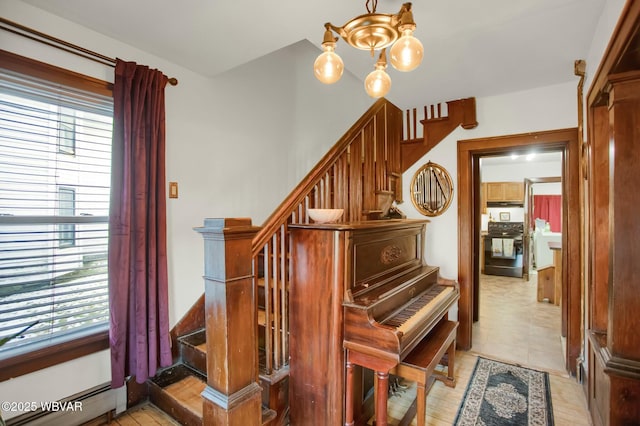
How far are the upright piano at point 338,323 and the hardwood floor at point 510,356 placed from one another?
0.61 meters

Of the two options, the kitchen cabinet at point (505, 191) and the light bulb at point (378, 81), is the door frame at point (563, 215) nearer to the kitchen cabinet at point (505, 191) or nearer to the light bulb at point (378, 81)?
the light bulb at point (378, 81)

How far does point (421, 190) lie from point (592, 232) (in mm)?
1506

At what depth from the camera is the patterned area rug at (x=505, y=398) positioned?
2.05 m

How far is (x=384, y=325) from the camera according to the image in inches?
67.8

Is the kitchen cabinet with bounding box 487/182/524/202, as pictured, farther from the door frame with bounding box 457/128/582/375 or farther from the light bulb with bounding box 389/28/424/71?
the light bulb with bounding box 389/28/424/71

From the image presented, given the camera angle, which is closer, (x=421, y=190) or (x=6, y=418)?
(x=6, y=418)

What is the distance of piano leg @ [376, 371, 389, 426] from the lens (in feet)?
5.45

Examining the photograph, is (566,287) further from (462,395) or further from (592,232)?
(462,395)

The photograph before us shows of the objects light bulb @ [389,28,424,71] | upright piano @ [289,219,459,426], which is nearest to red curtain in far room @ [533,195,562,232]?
upright piano @ [289,219,459,426]

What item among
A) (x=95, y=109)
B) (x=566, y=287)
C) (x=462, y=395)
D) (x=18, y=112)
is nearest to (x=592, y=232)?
(x=566, y=287)

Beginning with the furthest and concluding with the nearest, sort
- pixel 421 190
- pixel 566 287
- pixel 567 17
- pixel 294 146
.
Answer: pixel 294 146, pixel 421 190, pixel 566 287, pixel 567 17

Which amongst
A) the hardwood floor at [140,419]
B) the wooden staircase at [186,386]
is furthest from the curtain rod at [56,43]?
the hardwood floor at [140,419]

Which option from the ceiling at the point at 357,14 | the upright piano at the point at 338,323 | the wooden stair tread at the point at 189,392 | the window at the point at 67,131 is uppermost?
the ceiling at the point at 357,14

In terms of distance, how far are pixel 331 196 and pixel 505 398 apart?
80.4 inches
